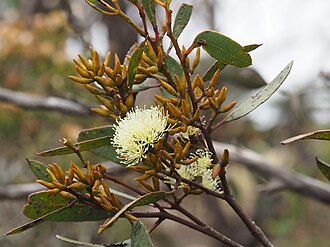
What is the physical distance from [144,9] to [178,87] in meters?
0.09

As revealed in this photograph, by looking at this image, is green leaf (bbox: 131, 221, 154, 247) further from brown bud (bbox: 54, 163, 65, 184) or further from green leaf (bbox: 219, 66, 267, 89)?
green leaf (bbox: 219, 66, 267, 89)

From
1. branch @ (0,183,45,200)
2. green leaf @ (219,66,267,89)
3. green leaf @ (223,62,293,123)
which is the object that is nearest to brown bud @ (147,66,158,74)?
green leaf @ (223,62,293,123)

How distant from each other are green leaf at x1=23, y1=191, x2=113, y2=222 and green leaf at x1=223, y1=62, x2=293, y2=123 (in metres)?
0.17

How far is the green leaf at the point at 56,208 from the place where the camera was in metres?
0.61

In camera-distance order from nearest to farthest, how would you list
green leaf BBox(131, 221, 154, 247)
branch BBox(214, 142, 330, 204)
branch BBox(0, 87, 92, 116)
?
green leaf BBox(131, 221, 154, 247)
branch BBox(214, 142, 330, 204)
branch BBox(0, 87, 92, 116)

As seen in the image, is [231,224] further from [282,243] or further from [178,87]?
[178,87]

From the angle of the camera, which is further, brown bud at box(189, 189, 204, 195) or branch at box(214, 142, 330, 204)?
branch at box(214, 142, 330, 204)

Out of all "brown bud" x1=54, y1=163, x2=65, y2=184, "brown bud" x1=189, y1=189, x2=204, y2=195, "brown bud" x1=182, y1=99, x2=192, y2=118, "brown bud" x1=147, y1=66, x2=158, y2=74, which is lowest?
"brown bud" x1=189, y1=189, x2=204, y2=195

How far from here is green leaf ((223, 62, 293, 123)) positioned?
1.94 ft

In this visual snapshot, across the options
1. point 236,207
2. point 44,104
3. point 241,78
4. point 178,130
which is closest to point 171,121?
point 178,130

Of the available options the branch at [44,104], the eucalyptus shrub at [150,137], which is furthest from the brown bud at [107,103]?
the branch at [44,104]

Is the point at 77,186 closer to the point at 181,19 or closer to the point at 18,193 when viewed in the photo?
the point at 181,19

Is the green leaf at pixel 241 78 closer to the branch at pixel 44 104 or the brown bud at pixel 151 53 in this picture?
the branch at pixel 44 104

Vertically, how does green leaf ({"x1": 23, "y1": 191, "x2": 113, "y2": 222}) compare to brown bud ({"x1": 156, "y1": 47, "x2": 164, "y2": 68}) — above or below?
below
